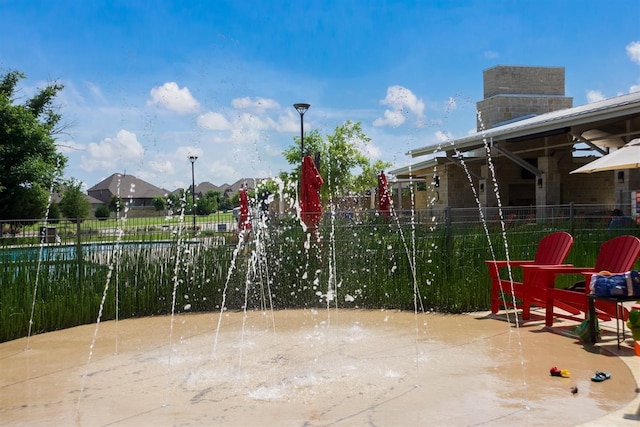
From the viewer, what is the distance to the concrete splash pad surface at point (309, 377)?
12.6 feet

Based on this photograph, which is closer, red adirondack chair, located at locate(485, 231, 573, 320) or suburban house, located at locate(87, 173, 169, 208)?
red adirondack chair, located at locate(485, 231, 573, 320)

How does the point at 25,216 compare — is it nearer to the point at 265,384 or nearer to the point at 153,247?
the point at 153,247

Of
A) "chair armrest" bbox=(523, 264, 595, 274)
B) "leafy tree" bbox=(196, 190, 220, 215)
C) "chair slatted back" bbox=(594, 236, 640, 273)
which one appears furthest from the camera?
"leafy tree" bbox=(196, 190, 220, 215)

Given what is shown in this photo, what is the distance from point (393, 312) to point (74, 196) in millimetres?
37227

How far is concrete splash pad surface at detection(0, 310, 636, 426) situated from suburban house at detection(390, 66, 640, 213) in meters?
6.90

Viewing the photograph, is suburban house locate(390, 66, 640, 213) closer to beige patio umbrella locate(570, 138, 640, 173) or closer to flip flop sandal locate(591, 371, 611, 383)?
beige patio umbrella locate(570, 138, 640, 173)

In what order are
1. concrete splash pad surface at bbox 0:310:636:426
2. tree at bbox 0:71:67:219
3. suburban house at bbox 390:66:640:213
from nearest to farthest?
1. concrete splash pad surface at bbox 0:310:636:426
2. suburban house at bbox 390:66:640:213
3. tree at bbox 0:71:67:219

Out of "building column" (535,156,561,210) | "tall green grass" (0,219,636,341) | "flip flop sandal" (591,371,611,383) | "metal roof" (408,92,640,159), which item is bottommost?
"flip flop sandal" (591,371,611,383)

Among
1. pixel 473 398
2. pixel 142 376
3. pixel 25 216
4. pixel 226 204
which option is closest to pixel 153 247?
pixel 142 376

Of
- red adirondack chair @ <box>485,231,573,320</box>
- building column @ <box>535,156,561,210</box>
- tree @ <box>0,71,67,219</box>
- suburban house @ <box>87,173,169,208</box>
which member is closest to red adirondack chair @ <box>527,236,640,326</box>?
red adirondack chair @ <box>485,231,573,320</box>

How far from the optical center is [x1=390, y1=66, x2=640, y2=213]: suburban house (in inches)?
560

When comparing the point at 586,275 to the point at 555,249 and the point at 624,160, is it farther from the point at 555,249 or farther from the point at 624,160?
the point at 624,160

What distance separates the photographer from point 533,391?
4293 mm

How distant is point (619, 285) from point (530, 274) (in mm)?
1422
